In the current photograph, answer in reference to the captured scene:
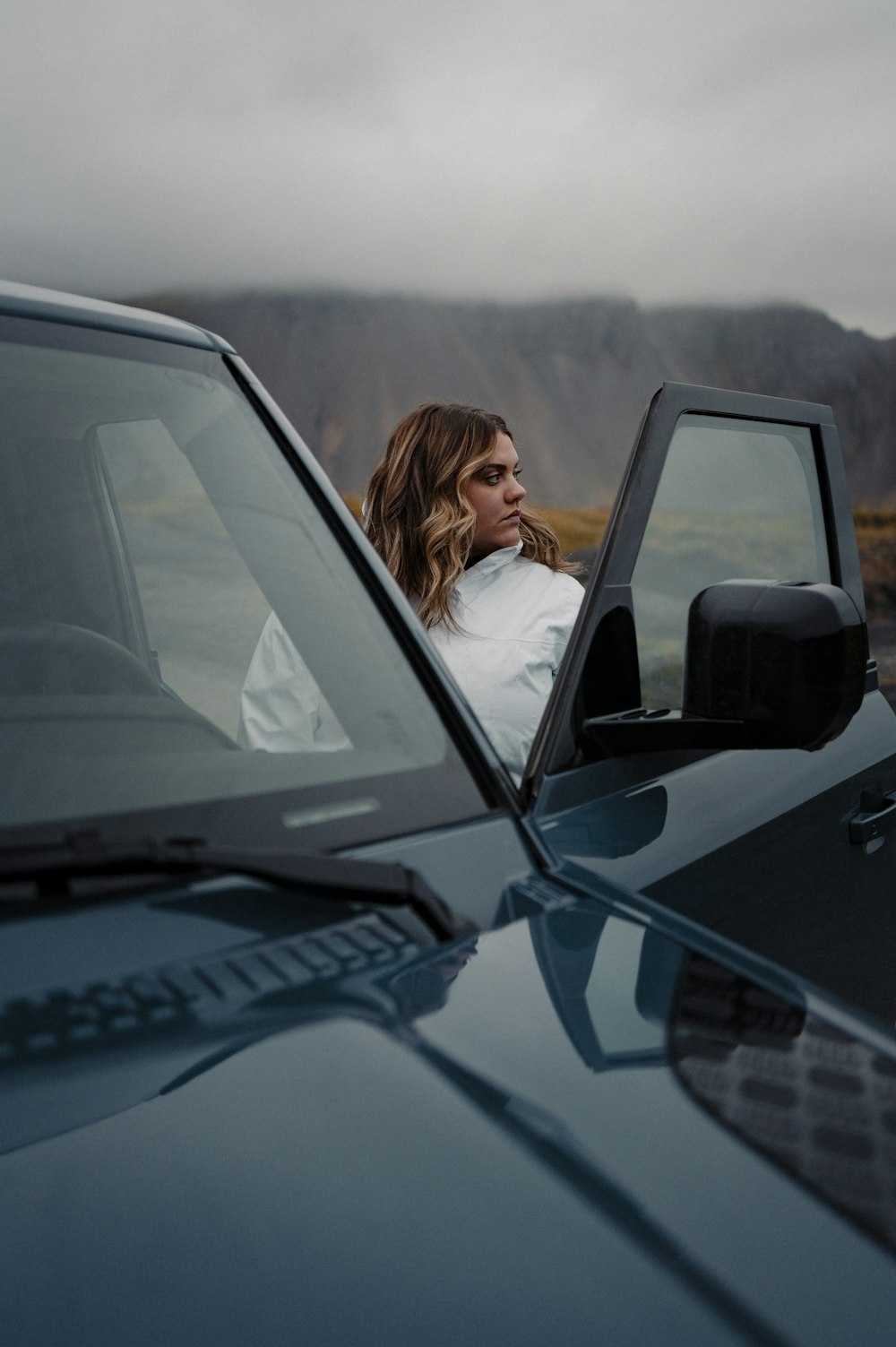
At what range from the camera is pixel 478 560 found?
8.52 ft

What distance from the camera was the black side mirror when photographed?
1403 mm

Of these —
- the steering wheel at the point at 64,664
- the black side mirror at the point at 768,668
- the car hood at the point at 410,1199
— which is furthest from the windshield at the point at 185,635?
the black side mirror at the point at 768,668

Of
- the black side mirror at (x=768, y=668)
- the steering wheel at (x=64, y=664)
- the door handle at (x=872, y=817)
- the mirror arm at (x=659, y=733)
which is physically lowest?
the door handle at (x=872, y=817)

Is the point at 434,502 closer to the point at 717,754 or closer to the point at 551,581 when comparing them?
the point at 551,581

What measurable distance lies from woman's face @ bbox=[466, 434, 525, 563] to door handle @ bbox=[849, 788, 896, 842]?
92 cm

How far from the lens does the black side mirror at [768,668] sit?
1.40 metres

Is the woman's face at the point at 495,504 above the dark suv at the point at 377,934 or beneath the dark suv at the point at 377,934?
above

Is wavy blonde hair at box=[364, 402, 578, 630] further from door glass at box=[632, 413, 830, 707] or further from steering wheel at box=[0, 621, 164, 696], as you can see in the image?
steering wheel at box=[0, 621, 164, 696]

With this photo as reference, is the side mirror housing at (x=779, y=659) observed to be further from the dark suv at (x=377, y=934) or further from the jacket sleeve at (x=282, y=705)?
the jacket sleeve at (x=282, y=705)

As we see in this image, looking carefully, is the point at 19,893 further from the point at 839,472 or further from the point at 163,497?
the point at 839,472

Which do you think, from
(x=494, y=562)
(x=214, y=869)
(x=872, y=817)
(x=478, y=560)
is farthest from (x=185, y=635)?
(x=872, y=817)

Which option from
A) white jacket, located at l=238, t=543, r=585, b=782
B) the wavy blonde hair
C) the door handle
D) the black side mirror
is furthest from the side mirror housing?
the wavy blonde hair

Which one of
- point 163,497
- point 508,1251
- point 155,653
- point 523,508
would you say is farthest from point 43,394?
point 523,508

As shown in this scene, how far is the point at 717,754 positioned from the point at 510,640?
0.47m
